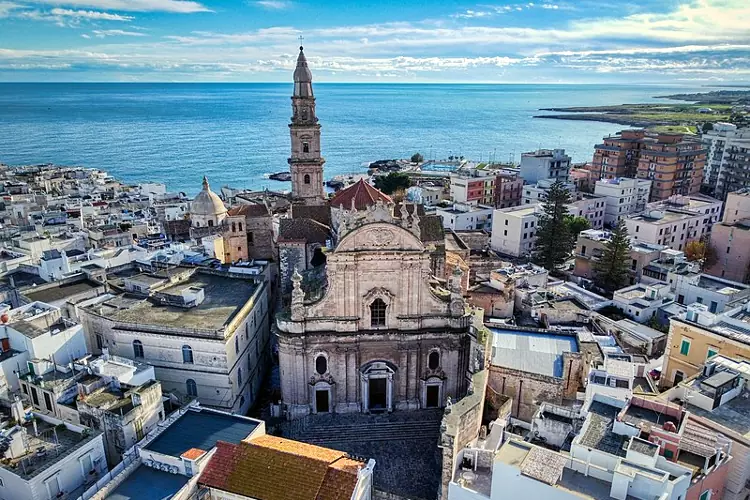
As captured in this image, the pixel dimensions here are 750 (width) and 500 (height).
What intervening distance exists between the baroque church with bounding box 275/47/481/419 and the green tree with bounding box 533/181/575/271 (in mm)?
26549

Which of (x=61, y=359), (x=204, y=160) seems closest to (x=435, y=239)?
(x=61, y=359)

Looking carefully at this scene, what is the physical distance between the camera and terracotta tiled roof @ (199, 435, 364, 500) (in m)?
19.4

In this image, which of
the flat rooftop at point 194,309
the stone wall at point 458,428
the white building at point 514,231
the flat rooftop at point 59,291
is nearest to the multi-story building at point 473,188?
the white building at point 514,231

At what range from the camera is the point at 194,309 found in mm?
30578

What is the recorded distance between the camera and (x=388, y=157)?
15500 cm

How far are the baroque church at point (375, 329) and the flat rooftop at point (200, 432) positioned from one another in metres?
6.48

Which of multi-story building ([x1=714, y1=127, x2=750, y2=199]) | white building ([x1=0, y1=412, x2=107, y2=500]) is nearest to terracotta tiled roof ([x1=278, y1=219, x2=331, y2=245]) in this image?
white building ([x1=0, y1=412, x2=107, y2=500])

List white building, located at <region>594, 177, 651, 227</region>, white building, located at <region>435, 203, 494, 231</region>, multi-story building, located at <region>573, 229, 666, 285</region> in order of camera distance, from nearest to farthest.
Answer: multi-story building, located at <region>573, 229, 666, 285</region>, white building, located at <region>435, 203, 494, 231</region>, white building, located at <region>594, 177, 651, 227</region>

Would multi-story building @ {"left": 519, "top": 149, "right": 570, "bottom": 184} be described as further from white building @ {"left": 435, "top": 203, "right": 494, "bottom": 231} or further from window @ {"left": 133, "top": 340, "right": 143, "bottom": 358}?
window @ {"left": 133, "top": 340, "right": 143, "bottom": 358}

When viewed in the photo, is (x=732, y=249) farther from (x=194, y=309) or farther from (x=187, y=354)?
(x=187, y=354)

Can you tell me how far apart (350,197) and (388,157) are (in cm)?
11819

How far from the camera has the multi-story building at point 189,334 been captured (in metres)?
27.6

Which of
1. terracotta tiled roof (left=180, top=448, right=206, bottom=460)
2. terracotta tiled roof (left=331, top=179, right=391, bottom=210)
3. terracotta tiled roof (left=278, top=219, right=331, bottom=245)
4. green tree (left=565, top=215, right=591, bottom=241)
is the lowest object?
green tree (left=565, top=215, right=591, bottom=241)

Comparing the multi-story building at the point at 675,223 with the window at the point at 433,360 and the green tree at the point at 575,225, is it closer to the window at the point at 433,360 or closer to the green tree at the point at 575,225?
the green tree at the point at 575,225
